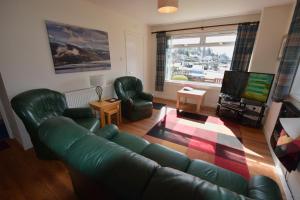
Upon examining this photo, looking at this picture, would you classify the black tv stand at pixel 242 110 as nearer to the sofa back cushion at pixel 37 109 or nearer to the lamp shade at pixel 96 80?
the lamp shade at pixel 96 80

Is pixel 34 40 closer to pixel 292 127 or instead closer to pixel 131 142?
pixel 131 142

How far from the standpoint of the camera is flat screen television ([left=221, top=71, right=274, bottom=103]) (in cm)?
270

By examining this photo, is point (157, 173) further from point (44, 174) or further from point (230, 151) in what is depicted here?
point (230, 151)

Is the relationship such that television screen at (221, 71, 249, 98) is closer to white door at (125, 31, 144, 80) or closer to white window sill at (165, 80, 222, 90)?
white window sill at (165, 80, 222, 90)

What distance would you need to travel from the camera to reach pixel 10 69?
1.88 meters

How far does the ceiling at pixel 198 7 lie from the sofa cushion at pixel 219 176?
2734mm

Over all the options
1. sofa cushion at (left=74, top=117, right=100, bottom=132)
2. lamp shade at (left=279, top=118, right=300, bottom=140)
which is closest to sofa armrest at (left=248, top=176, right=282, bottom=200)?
lamp shade at (left=279, top=118, right=300, bottom=140)

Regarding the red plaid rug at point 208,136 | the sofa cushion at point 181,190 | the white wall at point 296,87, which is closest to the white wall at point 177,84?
the red plaid rug at point 208,136

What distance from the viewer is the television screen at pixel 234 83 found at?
2.99 meters

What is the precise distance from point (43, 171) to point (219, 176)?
2.03 m

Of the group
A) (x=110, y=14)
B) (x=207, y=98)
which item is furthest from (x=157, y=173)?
(x=207, y=98)

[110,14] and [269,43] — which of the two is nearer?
[269,43]

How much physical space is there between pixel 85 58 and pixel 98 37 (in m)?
0.56

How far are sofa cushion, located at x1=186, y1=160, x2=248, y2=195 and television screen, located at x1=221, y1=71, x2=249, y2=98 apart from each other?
241 cm
